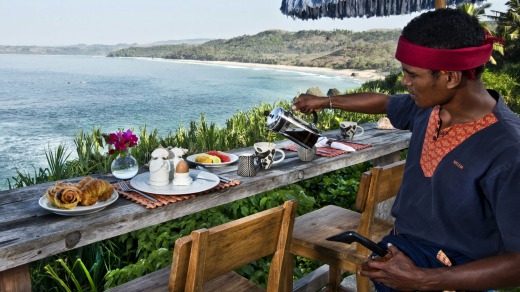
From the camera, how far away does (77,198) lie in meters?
1.59

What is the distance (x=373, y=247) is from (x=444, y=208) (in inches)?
8.1

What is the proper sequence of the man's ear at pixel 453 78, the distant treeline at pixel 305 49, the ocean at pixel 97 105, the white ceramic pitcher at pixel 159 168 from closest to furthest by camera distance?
the man's ear at pixel 453 78
the white ceramic pitcher at pixel 159 168
the ocean at pixel 97 105
the distant treeline at pixel 305 49

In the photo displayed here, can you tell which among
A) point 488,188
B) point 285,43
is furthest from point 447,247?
point 285,43

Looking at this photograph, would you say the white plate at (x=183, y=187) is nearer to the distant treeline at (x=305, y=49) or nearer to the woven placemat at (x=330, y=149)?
the woven placemat at (x=330, y=149)

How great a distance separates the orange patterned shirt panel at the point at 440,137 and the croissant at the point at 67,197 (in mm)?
1100

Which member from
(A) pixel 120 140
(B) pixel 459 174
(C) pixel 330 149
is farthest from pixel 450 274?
(C) pixel 330 149

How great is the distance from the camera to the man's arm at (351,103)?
6.34 ft

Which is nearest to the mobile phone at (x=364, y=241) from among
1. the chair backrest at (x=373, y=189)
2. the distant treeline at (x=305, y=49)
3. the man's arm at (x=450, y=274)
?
the man's arm at (x=450, y=274)

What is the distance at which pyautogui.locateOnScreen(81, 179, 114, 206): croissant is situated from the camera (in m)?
1.62

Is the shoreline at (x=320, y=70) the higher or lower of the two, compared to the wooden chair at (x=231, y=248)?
lower

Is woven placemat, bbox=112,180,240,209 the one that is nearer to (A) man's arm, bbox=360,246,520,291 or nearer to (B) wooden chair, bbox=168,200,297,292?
(B) wooden chair, bbox=168,200,297,292

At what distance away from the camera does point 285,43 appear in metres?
92.9

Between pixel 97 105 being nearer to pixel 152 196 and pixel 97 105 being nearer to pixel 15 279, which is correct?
pixel 152 196

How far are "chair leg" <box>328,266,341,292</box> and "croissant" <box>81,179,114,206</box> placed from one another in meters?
1.33
